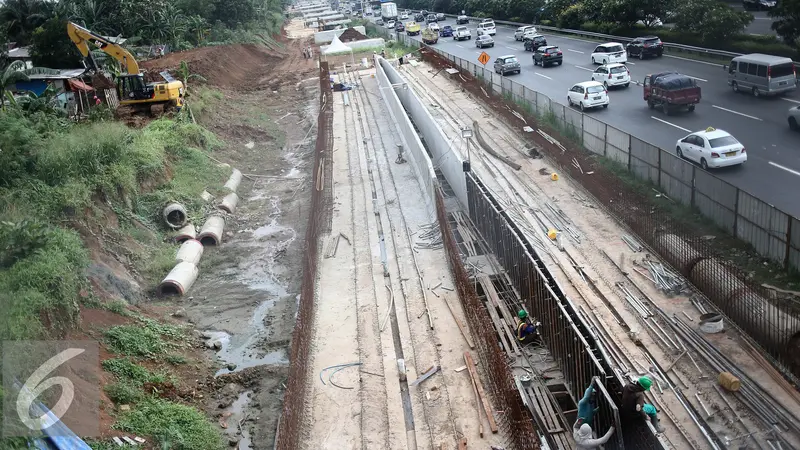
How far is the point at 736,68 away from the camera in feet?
124

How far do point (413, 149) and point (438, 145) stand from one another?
1.65m

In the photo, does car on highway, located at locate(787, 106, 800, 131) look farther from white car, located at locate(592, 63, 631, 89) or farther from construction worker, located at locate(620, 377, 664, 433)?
construction worker, located at locate(620, 377, 664, 433)

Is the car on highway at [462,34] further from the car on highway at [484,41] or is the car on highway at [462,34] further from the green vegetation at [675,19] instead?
the car on highway at [484,41]

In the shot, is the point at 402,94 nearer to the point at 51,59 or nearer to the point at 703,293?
the point at 51,59

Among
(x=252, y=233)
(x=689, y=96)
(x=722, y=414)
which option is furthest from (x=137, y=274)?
(x=689, y=96)

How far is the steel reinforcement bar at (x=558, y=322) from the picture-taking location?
12914mm

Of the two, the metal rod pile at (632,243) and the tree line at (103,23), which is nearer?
the metal rod pile at (632,243)

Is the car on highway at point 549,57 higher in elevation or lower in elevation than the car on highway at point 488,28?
higher

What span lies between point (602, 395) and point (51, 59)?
47.6m

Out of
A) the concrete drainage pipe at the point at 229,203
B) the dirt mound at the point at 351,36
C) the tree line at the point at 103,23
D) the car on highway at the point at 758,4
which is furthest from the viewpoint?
the dirt mound at the point at 351,36

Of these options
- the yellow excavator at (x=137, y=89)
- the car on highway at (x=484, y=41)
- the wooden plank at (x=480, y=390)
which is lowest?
the car on highway at (x=484, y=41)

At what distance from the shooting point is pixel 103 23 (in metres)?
61.0

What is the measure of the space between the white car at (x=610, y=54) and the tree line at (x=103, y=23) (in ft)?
112

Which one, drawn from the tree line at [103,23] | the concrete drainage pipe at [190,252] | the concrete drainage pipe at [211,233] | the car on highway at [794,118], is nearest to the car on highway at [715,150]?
the car on highway at [794,118]
